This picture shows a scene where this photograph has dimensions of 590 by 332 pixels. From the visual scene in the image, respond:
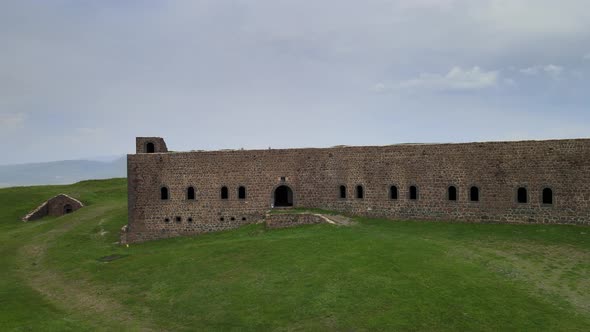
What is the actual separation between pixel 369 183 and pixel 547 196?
1032 cm

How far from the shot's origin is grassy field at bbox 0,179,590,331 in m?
13.9

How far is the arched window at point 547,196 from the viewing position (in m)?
24.0

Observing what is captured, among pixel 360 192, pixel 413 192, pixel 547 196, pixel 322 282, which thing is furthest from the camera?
pixel 360 192

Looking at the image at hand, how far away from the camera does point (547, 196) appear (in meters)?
24.2

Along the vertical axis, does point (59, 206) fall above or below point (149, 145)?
below

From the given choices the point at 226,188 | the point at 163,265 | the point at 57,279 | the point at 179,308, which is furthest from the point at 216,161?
the point at 179,308

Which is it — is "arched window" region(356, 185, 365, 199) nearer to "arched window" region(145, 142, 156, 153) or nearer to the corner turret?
the corner turret

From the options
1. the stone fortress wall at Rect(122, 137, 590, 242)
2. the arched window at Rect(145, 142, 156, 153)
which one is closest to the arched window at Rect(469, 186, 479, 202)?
the stone fortress wall at Rect(122, 137, 590, 242)

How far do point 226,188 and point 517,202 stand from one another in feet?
61.4

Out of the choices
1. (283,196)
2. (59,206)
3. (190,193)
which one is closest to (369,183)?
(283,196)

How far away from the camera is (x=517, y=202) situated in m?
24.7

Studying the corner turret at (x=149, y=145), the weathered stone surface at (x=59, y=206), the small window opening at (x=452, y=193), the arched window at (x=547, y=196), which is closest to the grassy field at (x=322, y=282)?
the arched window at (x=547, y=196)

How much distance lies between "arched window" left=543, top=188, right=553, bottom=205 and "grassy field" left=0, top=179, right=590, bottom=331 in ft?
5.13

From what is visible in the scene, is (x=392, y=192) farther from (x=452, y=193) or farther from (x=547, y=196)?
(x=547, y=196)
